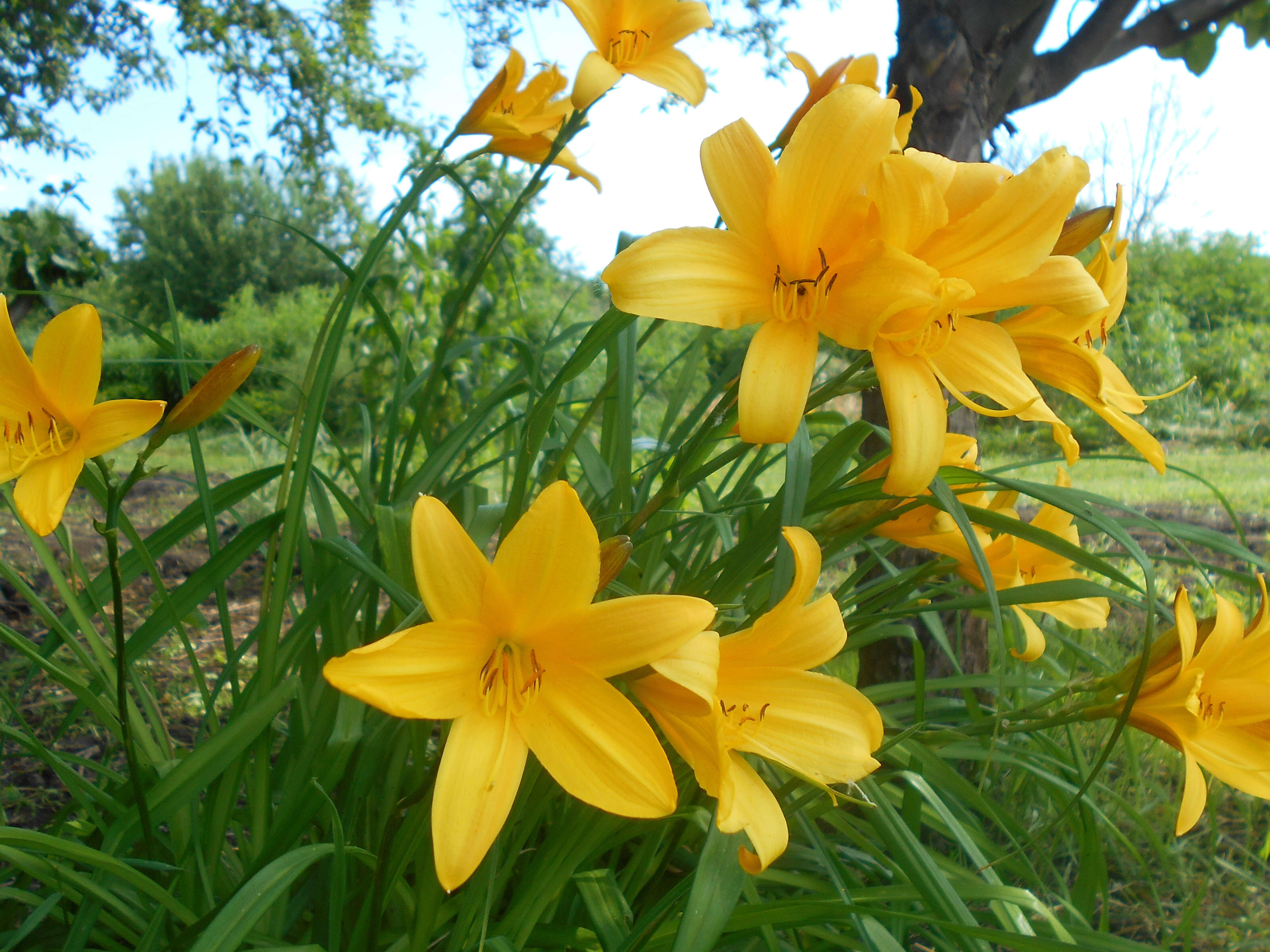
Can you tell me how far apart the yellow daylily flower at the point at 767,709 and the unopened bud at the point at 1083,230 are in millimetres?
419

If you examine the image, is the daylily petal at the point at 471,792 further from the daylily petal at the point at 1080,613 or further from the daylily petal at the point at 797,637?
the daylily petal at the point at 1080,613

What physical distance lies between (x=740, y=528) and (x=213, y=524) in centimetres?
Result: 75

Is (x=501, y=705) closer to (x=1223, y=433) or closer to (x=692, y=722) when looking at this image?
(x=692, y=722)

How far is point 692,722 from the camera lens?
67 centimetres

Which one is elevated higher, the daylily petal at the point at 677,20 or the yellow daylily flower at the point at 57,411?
the daylily petal at the point at 677,20

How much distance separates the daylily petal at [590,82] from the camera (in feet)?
2.98

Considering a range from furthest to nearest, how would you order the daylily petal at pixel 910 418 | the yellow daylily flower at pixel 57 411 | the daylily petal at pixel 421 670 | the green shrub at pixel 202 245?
the green shrub at pixel 202 245, the yellow daylily flower at pixel 57 411, the daylily petal at pixel 910 418, the daylily petal at pixel 421 670

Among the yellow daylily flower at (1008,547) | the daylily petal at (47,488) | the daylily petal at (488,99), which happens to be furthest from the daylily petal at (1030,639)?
the daylily petal at (47,488)

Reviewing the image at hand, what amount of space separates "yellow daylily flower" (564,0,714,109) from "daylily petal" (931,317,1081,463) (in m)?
0.48

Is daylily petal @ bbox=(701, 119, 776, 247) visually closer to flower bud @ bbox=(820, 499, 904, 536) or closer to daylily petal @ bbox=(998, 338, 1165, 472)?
daylily petal @ bbox=(998, 338, 1165, 472)

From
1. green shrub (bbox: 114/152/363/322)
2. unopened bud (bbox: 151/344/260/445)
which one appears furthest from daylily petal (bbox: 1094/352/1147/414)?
green shrub (bbox: 114/152/363/322)

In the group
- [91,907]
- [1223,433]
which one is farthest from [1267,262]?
[91,907]

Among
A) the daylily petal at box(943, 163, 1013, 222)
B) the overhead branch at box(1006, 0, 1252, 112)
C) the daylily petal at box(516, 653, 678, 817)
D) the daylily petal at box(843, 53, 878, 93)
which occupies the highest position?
the overhead branch at box(1006, 0, 1252, 112)

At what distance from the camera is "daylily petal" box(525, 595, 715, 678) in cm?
58
